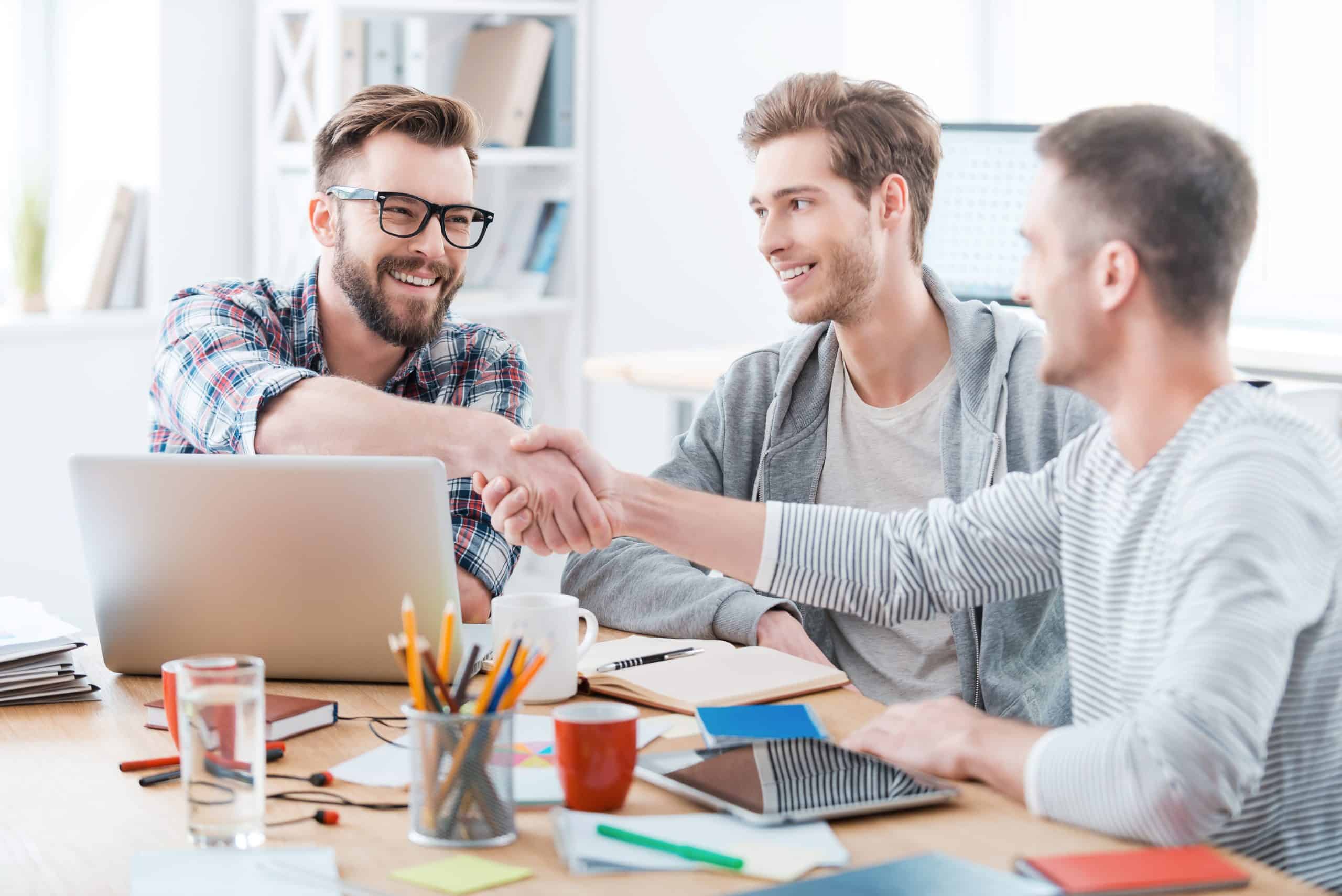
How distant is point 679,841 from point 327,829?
258 mm

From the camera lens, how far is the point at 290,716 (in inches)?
48.1

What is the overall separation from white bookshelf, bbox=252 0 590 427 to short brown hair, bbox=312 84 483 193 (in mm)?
1129

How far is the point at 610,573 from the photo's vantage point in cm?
167

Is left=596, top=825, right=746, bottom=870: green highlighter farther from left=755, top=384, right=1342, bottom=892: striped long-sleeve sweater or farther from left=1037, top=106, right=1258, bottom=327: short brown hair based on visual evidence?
left=1037, top=106, right=1258, bottom=327: short brown hair

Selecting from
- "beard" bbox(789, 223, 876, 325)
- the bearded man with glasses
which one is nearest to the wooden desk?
the bearded man with glasses

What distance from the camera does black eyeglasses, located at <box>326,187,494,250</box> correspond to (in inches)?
83.0

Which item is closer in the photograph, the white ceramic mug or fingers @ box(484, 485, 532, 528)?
the white ceramic mug

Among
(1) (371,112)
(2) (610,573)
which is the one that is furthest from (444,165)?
(2) (610,573)

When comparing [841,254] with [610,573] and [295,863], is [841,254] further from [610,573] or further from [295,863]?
[295,863]

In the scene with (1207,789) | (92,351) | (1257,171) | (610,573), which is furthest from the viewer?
(92,351)

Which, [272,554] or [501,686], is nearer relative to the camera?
[501,686]

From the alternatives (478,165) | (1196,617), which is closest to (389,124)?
(1196,617)

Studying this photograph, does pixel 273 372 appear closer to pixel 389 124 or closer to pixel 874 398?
pixel 389 124

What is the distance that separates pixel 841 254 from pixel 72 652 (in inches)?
43.6
